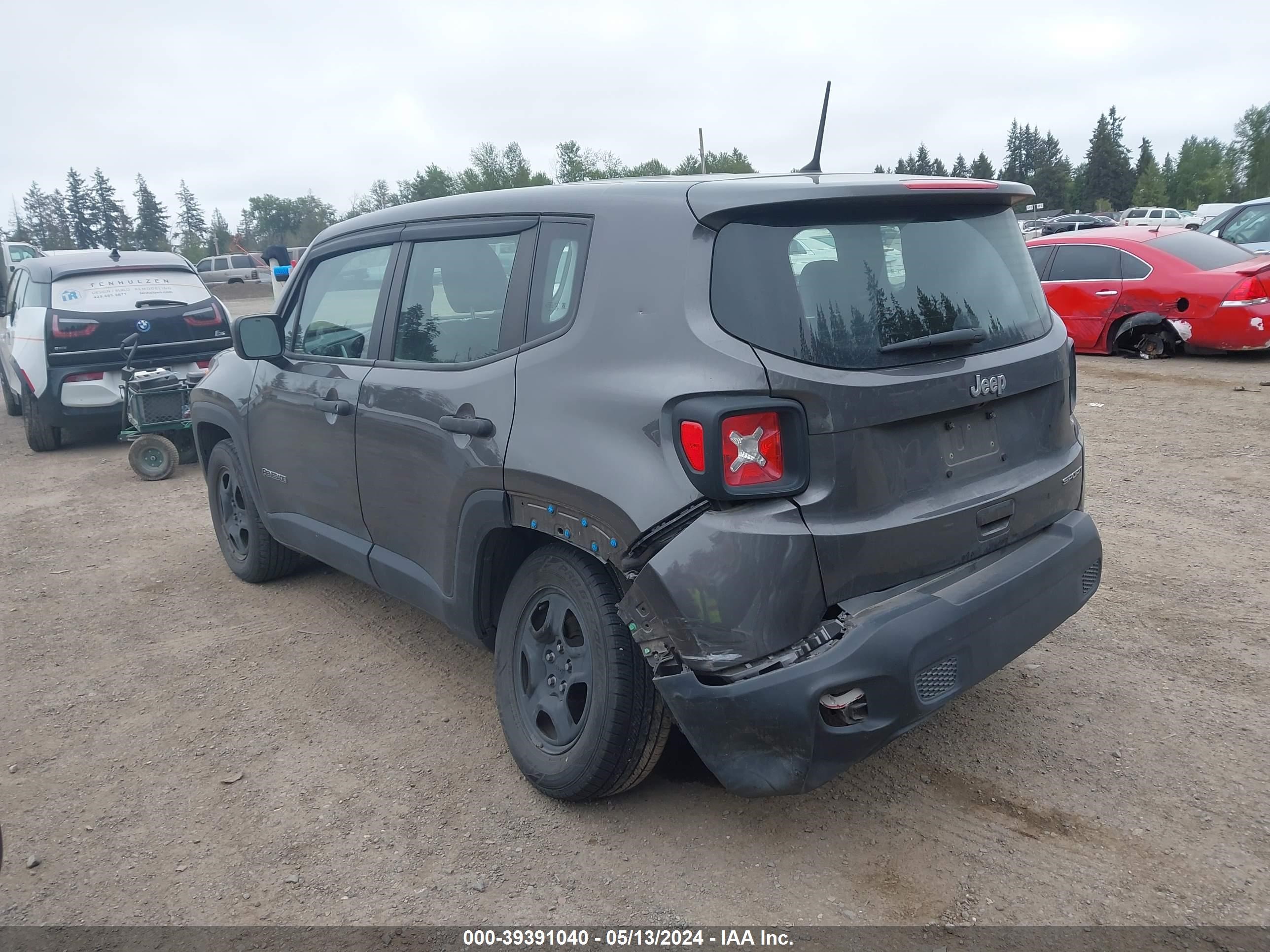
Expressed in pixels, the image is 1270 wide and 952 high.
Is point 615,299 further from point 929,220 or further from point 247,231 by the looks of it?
point 247,231

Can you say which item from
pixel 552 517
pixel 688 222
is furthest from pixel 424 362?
pixel 688 222

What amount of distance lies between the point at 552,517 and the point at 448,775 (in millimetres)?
1114

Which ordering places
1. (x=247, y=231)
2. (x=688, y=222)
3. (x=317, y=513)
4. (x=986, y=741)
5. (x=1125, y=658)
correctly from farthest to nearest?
(x=247, y=231) < (x=317, y=513) < (x=1125, y=658) < (x=986, y=741) < (x=688, y=222)

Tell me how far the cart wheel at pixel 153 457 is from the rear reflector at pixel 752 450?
7.15 metres

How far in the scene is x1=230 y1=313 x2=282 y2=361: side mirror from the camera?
4391mm

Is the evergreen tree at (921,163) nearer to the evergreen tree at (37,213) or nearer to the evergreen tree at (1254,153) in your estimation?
the evergreen tree at (1254,153)

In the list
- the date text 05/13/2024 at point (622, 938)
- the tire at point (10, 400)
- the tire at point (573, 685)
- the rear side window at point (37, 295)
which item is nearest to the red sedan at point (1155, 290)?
the tire at point (573, 685)

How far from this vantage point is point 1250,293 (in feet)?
31.3

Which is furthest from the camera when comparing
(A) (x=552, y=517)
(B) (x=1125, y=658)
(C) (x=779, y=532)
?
(B) (x=1125, y=658)

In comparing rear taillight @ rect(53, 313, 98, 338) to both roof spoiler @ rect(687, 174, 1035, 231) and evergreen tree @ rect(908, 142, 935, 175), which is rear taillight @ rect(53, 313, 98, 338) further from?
evergreen tree @ rect(908, 142, 935, 175)

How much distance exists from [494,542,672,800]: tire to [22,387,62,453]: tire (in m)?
7.93

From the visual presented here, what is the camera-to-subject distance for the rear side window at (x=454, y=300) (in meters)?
3.29

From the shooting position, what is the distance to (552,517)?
2924 mm

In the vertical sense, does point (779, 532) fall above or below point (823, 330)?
below
